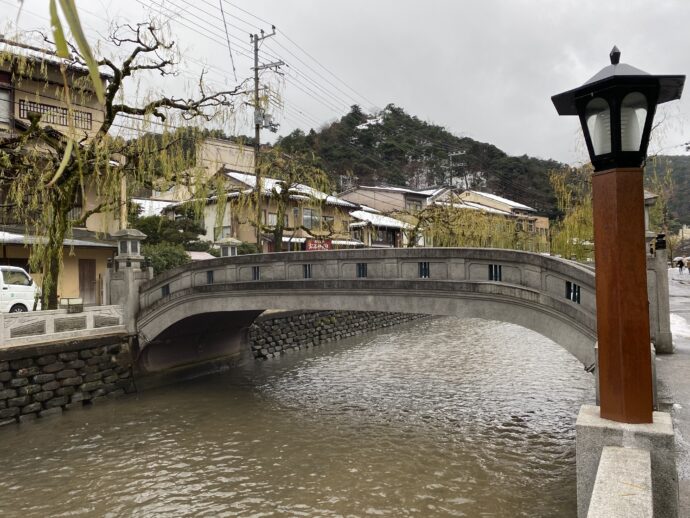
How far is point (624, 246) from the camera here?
4070mm

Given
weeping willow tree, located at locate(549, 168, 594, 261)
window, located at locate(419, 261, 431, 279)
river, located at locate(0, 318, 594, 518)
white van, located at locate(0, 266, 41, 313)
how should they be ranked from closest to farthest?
river, located at locate(0, 318, 594, 518), window, located at locate(419, 261, 431, 279), white van, located at locate(0, 266, 41, 313), weeping willow tree, located at locate(549, 168, 594, 261)

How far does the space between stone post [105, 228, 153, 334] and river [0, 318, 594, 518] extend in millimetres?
2716

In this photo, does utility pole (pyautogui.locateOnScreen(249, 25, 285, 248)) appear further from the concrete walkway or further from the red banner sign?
the concrete walkway

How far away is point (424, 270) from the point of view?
12.2m

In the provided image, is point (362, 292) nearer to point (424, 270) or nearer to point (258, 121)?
point (424, 270)

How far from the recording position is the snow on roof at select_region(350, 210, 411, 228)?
36500mm

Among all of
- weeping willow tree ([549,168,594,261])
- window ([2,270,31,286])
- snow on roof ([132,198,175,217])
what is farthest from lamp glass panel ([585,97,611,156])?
snow on roof ([132,198,175,217])

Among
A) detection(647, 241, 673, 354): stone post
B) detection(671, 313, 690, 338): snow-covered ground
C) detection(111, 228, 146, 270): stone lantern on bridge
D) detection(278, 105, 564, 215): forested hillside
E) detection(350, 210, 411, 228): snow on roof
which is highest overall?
detection(278, 105, 564, 215): forested hillside

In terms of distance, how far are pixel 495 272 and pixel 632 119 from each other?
6.95 metres

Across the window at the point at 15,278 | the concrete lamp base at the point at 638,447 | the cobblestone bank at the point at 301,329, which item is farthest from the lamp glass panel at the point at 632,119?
the cobblestone bank at the point at 301,329

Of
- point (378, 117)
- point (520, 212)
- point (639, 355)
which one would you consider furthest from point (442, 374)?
point (378, 117)

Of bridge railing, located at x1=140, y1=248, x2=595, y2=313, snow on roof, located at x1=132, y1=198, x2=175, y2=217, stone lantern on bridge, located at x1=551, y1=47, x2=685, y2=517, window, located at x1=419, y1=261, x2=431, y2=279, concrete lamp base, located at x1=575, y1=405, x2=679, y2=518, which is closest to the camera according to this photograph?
concrete lamp base, located at x1=575, y1=405, x2=679, y2=518

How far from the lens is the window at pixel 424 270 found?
12.1 meters

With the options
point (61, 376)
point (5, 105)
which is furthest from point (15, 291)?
point (5, 105)
